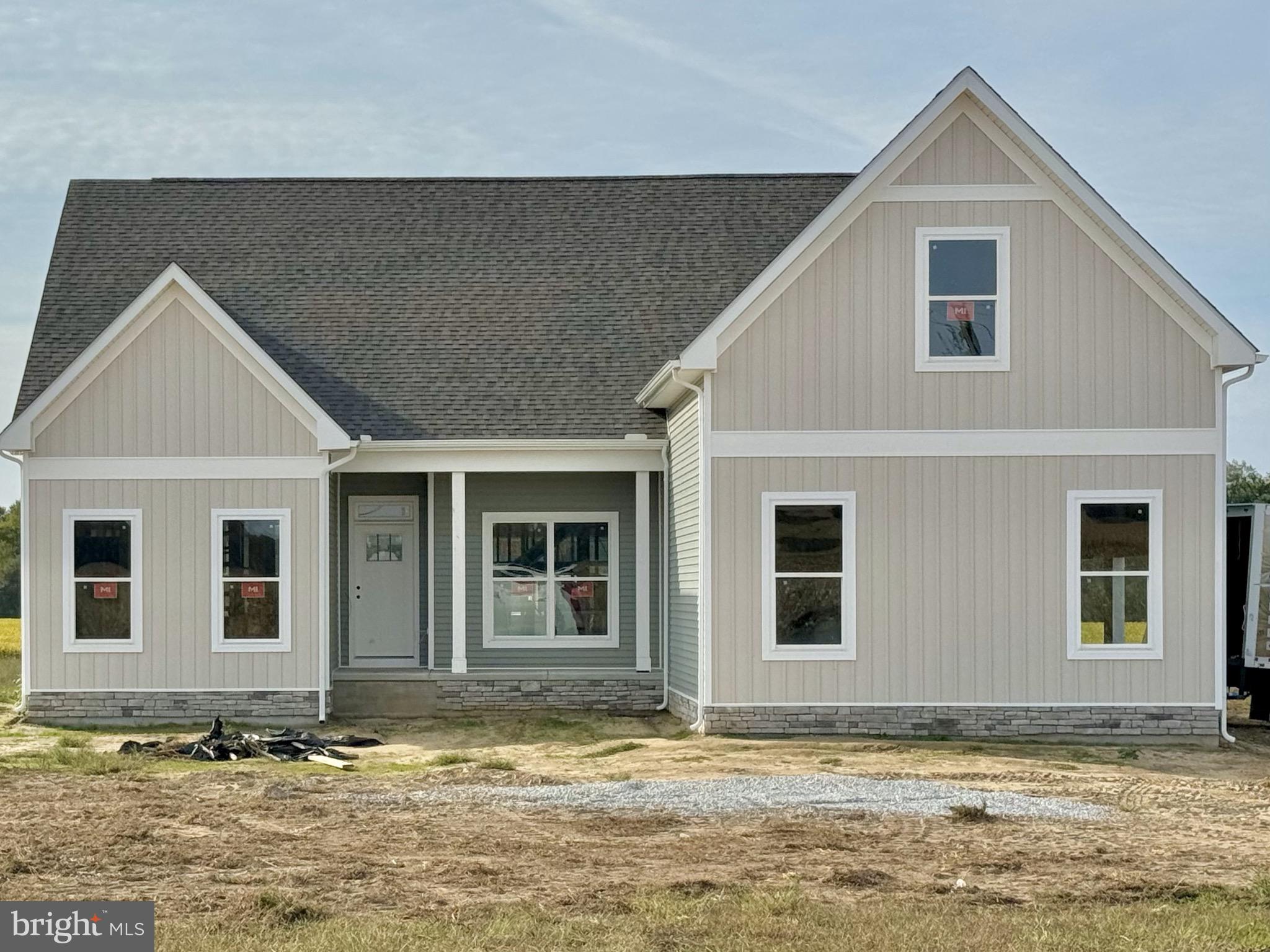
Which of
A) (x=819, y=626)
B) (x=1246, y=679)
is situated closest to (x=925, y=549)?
(x=819, y=626)

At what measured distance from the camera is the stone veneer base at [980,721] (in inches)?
676

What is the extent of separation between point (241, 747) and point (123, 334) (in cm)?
551

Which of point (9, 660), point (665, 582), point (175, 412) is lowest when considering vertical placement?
point (9, 660)

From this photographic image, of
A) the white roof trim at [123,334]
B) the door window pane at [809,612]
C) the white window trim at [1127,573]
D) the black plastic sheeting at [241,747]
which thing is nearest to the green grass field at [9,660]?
the white roof trim at [123,334]

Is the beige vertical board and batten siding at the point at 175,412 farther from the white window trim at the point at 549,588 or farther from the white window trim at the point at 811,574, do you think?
the white window trim at the point at 811,574

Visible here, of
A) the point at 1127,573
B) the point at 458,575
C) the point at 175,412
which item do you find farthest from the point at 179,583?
the point at 1127,573

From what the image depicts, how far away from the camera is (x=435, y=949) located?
25.7ft

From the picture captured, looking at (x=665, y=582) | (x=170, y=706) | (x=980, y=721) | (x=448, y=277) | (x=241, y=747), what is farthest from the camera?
(x=448, y=277)

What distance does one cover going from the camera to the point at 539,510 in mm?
21438

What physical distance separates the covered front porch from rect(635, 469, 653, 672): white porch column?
0.08ft

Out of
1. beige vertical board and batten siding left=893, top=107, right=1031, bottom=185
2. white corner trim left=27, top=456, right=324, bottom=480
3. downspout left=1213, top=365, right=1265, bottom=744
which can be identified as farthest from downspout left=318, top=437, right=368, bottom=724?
downspout left=1213, top=365, right=1265, bottom=744

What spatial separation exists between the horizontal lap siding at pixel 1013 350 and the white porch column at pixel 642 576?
12.2 ft

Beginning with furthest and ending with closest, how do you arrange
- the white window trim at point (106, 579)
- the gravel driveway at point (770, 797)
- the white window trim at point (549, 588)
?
the white window trim at point (549, 588) → the white window trim at point (106, 579) → the gravel driveway at point (770, 797)

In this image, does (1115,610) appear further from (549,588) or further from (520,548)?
(520,548)
